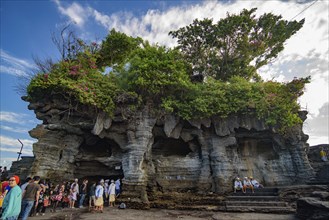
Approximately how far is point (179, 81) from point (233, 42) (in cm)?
854

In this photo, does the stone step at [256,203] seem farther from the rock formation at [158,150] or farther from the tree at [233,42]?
the tree at [233,42]

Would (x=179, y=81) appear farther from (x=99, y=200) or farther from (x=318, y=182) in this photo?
(x=318, y=182)

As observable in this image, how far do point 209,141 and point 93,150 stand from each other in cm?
914

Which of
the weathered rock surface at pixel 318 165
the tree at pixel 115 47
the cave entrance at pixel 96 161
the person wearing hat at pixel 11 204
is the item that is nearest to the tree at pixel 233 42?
the tree at pixel 115 47

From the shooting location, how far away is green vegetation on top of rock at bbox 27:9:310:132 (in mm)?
12094

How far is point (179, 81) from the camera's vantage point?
1288cm

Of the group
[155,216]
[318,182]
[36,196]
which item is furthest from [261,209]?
[36,196]

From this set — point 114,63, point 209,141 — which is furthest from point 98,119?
point 209,141

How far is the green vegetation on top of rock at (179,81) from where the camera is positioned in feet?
39.7

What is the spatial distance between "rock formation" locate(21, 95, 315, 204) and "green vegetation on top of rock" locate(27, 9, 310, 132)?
100 cm

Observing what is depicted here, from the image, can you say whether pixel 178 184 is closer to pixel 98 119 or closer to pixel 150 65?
pixel 98 119

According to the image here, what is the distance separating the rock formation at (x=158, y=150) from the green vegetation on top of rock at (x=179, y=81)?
3.29ft

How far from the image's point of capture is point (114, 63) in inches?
688

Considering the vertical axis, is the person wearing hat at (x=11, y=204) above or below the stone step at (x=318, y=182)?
below
